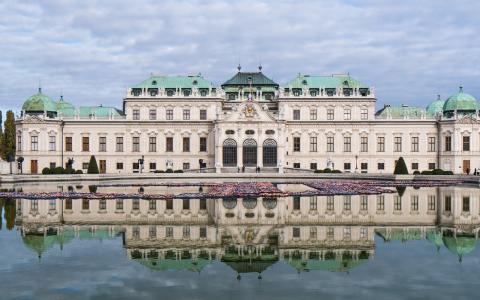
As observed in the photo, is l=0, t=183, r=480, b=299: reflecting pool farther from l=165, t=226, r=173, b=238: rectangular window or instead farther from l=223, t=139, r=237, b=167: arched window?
l=223, t=139, r=237, b=167: arched window

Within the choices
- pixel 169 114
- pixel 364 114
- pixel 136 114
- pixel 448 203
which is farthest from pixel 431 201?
pixel 136 114

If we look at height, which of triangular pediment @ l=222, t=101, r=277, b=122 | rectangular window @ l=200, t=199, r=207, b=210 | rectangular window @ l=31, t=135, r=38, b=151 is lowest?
rectangular window @ l=200, t=199, r=207, b=210

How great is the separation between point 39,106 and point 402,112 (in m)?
51.4

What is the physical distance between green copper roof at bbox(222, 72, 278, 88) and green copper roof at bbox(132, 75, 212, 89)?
155 inches

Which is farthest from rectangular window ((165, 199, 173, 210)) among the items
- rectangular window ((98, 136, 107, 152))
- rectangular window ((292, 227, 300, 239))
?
rectangular window ((98, 136, 107, 152))

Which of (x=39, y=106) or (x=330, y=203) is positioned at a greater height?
(x=39, y=106)

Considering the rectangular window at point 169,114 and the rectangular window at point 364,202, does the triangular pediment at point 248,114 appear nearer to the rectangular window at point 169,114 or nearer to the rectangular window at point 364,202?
the rectangular window at point 169,114

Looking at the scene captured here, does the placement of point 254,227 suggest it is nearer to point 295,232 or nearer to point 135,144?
point 295,232

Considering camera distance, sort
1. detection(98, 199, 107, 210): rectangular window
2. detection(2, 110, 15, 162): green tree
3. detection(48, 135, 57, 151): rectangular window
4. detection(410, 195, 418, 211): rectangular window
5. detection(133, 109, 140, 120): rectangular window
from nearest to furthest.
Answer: detection(98, 199, 107, 210): rectangular window → detection(410, 195, 418, 211): rectangular window → detection(48, 135, 57, 151): rectangular window → detection(133, 109, 140, 120): rectangular window → detection(2, 110, 15, 162): green tree

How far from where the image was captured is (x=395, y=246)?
21.5m

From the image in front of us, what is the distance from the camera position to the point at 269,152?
79375mm

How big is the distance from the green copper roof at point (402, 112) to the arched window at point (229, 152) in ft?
73.5

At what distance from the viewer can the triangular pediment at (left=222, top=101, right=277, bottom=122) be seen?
79.4 metres

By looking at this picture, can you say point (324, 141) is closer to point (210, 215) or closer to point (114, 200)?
point (114, 200)
